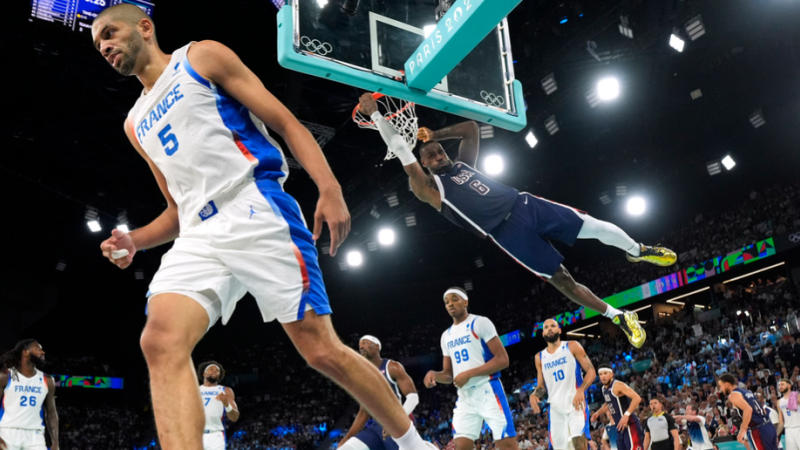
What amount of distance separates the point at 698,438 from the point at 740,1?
1015cm

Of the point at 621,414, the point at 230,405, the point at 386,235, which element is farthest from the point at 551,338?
the point at 386,235

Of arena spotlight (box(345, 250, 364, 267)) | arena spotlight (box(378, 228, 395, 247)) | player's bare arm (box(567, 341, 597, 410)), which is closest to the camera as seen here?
player's bare arm (box(567, 341, 597, 410))

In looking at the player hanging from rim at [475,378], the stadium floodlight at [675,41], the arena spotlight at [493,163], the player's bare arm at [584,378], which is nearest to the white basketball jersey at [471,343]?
the player hanging from rim at [475,378]

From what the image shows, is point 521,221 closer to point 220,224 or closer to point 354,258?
point 220,224

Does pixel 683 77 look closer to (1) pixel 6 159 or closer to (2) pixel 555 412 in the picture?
(2) pixel 555 412

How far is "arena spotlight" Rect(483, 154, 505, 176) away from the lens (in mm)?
14484

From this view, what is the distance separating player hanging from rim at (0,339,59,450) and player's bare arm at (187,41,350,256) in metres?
4.88

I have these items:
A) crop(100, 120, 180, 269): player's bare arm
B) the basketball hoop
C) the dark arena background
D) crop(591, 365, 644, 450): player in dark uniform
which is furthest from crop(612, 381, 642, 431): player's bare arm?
crop(100, 120, 180, 269): player's bare arm

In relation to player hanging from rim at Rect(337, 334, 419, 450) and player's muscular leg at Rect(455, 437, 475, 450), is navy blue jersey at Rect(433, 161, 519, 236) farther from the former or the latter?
player's muscular leg at Rect(455, 437, 475, 450)

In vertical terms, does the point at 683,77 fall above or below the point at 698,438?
above

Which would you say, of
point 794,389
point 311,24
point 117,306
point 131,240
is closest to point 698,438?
point 794,389

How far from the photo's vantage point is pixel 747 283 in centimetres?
2462

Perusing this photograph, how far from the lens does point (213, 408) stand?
7.67 metres

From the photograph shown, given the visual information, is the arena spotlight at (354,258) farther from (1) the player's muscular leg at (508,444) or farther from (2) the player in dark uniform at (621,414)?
(1) the player's muscular leg at (508,444)
